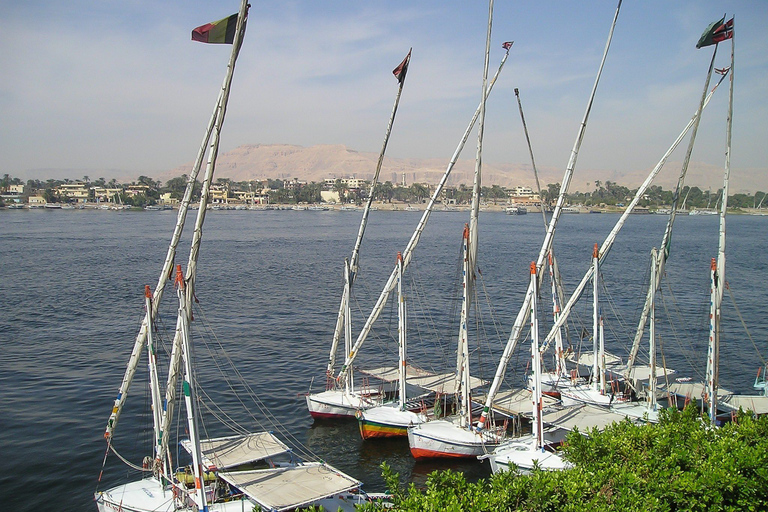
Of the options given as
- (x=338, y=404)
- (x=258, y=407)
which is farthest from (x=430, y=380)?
(x=258, y=407)

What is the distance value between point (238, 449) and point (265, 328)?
30.9 m

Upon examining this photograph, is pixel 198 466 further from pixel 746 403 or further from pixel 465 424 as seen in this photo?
pixel 746 403

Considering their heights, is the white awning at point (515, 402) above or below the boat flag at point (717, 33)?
below

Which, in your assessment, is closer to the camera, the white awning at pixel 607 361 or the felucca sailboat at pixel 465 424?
the felucca sailboat at pixel 465 424

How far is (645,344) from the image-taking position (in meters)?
51.7

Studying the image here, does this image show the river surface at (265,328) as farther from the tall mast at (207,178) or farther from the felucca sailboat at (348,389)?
the tall mast at (207,178)

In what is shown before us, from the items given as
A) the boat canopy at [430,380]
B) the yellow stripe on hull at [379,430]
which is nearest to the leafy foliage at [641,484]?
the yellow stripe on hull at [379,430]

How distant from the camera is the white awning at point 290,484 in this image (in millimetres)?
20953

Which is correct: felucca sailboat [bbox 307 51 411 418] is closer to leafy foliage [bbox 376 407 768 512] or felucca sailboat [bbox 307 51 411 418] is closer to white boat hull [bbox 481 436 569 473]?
white boat hull [bbox 481 436 569 473]

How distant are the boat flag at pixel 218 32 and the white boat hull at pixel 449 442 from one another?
17728 mm

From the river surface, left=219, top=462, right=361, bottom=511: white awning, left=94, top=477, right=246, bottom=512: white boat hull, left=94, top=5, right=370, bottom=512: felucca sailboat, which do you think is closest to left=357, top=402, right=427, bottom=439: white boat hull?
the river surface

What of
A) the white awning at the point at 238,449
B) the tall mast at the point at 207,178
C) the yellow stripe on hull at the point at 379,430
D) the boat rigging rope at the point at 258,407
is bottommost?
the boat rigging rope at the point at 258,407

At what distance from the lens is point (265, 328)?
55.8 metres

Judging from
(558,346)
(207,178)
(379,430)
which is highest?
(207,178)
